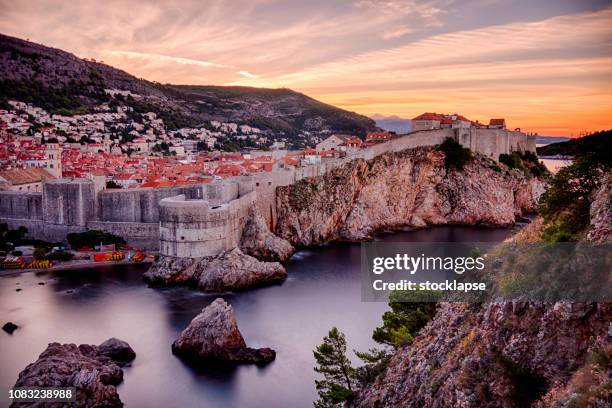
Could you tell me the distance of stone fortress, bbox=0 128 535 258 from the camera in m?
14.8

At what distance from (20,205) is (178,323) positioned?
10104mm

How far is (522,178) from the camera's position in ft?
84.1

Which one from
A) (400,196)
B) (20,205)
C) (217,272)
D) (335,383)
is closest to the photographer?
(335,383)

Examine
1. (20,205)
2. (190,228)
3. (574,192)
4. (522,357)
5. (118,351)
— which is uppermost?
(574,192)

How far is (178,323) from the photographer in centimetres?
1166

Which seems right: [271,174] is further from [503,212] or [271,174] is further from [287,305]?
[503,212]

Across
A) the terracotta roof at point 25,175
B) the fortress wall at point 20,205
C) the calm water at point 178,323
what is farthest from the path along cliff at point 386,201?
the terracotta roof at point 25,175

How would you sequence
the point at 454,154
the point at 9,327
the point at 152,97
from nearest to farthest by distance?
the point at 9,327 → the point at 454,154 → the point at 152,97

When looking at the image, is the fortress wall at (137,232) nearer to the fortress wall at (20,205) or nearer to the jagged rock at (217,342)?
the fortress wall at (20,205)

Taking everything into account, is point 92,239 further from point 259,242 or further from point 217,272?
point 259,242

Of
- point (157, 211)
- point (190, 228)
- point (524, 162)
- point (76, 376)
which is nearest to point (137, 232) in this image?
point (157, 211)

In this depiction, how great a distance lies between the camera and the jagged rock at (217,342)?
988 cm

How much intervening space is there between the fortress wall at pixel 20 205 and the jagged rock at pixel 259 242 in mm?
7464

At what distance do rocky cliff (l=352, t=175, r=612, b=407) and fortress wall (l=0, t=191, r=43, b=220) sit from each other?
55.5 ft
